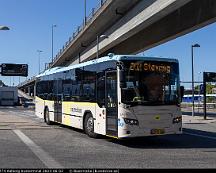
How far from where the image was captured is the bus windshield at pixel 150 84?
14.8 m

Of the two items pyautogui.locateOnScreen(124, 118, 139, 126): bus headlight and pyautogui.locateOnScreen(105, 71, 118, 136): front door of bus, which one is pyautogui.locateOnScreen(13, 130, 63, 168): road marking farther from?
pyautogui.locateOnScreen(124, 118, 139, 126): bus headlight

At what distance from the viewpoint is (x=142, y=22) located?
28.1 metres

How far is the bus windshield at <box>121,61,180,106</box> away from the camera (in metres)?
14.8

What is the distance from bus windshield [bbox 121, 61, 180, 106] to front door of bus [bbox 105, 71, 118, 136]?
1.75ft

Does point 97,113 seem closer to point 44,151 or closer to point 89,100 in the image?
point 89,100

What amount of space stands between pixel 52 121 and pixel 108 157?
39.7ft

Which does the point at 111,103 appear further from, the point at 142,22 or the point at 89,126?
the point at 142,22

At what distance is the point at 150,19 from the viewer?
27.1m

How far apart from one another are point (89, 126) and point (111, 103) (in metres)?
2.67

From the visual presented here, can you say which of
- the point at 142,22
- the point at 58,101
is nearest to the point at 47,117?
the point at 58,101

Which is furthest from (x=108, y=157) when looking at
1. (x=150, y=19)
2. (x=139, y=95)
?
(x=150, y=19)

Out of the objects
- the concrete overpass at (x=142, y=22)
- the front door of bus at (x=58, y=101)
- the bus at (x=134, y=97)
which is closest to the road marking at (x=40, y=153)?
the bus at (x=134, y=97)

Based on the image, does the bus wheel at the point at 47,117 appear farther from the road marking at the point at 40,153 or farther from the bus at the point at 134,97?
the bus at the point at 134,97

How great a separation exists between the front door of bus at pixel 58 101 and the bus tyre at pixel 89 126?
401 centimetres
